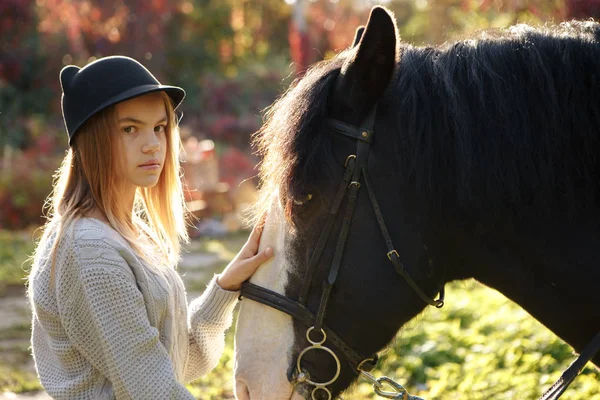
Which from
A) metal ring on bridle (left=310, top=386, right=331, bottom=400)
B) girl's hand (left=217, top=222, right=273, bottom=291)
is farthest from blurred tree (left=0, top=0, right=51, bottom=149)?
metal ring on bridle (left=310, top=386, right=331, bottom=400)

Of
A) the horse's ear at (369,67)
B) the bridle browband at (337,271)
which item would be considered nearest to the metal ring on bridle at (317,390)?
the bridle browband at (337,271)

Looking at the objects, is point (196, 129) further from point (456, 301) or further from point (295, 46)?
point (456, 301)

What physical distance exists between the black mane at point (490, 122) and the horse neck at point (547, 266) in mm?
69

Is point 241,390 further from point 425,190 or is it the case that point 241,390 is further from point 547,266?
point 547,266

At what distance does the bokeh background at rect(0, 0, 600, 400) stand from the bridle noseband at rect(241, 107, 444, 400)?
0.65 ft

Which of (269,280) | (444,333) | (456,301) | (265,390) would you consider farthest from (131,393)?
(456,301)

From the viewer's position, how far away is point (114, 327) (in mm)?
1714

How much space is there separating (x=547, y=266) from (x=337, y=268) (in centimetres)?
52

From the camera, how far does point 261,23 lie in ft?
70.3

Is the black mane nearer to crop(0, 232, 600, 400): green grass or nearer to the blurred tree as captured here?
crop(0, 232, 600, 400): green grass

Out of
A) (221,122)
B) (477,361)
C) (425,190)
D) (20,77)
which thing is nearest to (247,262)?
(425,190)

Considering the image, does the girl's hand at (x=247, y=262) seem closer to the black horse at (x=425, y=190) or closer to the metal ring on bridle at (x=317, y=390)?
the black horse at (x=425, y=190)

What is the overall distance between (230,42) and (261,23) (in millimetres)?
1465

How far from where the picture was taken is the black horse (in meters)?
1.64
